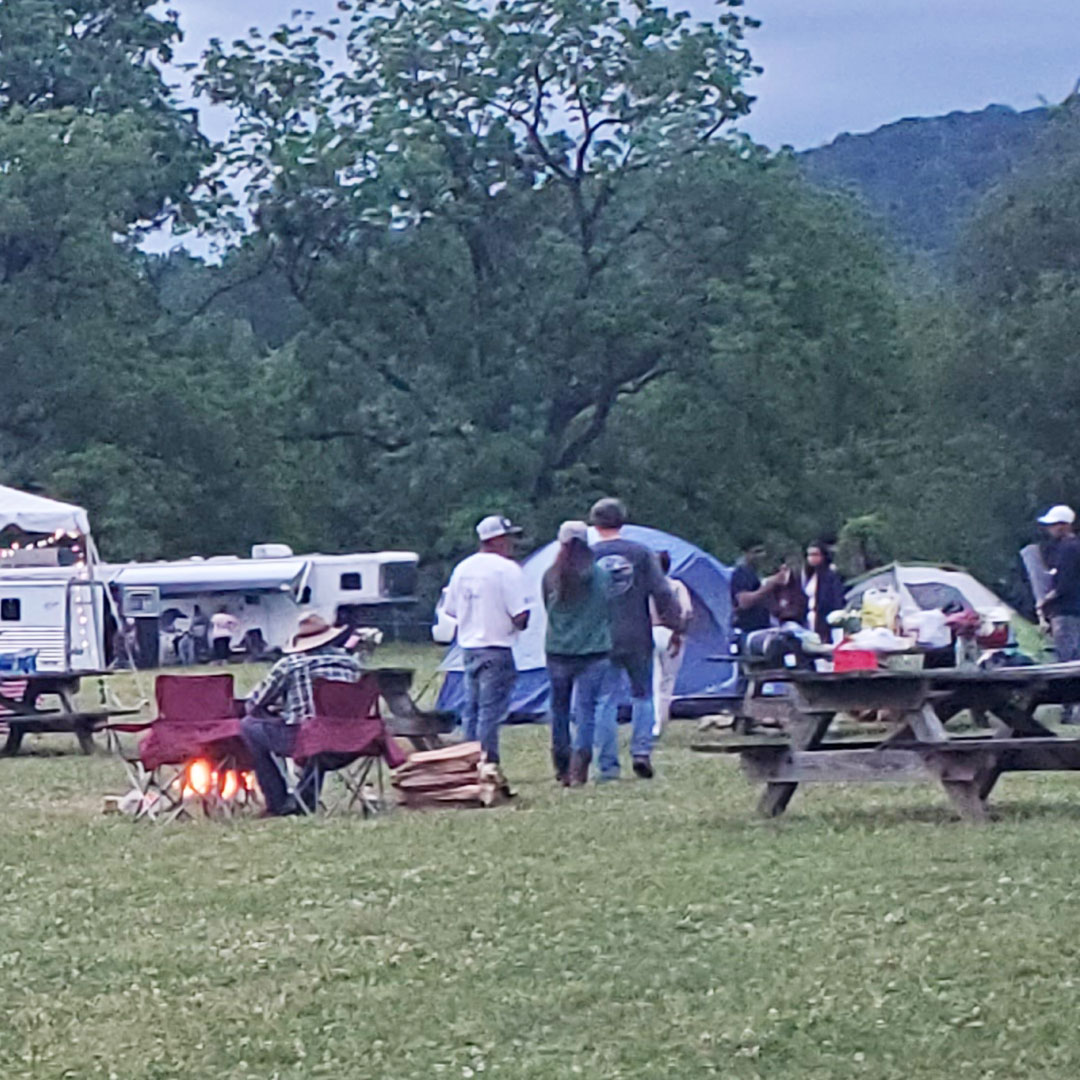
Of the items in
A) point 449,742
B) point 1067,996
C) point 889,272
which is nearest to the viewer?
point 1067,996

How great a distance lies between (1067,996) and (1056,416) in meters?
31.8

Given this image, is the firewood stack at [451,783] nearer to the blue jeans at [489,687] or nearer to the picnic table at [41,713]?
the blue jeans at [489,687]

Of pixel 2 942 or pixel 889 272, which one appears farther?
pixel 889 272

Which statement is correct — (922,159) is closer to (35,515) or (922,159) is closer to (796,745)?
(35,515)

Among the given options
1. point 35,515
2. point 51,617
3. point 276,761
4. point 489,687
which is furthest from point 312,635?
point 51,617

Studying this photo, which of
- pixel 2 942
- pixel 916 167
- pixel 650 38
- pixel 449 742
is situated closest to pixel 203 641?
pixel 650 38

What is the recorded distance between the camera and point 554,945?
7559 mm

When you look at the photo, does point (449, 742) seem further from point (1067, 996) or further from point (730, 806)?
point (1067, 996)

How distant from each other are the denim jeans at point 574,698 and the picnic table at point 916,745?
201 cm

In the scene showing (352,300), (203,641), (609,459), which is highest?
(352,300)

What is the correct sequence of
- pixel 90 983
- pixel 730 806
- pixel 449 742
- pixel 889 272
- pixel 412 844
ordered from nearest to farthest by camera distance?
pixel 90 983, pixel 412 844, pixel 730 806, pixel 449 742, pixel 889 272

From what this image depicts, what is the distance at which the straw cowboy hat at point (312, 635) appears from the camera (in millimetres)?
11977

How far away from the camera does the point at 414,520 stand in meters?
41.4

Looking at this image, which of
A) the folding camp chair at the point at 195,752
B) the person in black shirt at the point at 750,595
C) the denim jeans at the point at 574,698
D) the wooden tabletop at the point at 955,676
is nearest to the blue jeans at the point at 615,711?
the denim jeans at the point at 574,698
